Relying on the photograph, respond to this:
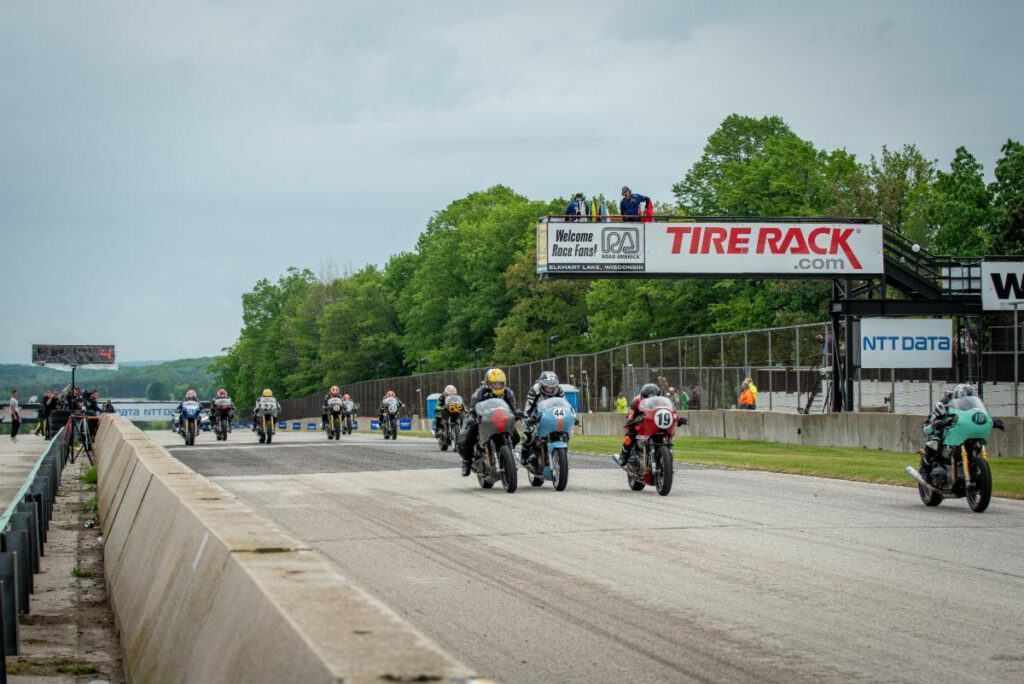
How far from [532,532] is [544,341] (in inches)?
3063

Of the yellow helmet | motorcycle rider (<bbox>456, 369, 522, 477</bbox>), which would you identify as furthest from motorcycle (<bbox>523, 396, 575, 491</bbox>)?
the yellow helmet

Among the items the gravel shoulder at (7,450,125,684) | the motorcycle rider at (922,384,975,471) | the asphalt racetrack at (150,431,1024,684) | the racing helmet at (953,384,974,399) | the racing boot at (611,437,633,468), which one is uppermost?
the racing helmet at (953,384,974,399)

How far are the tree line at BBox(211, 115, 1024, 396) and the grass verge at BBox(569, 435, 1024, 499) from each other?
33582mm

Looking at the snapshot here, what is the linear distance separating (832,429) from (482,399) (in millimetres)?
15913

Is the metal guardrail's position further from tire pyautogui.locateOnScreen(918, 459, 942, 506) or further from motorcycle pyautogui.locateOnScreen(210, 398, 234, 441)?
motorcycle pyautogui.locateOnScreen(210, 398, 234, 441)

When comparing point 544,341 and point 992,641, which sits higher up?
point 544,341

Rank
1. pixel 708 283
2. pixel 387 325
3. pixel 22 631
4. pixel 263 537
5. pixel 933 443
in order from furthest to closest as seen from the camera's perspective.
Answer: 1. pixel 387 325
2. pixel 708 283
3. pixel 933 443
4. pixel 22 631
5. pixel 263 537

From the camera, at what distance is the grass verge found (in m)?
20.2

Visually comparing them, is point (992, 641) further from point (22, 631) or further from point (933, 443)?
point (933, 443)

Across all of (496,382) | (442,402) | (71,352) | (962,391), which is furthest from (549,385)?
(71,352)

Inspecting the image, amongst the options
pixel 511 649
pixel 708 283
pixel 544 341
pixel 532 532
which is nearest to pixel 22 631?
pixel 511 649

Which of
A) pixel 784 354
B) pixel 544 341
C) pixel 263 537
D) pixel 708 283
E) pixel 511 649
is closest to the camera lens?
pixel 263 537

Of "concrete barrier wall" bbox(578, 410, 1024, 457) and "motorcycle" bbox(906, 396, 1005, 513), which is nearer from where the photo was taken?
"motorcycle" bbox(906, 396, 1005, 513)

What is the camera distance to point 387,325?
4926 inches
